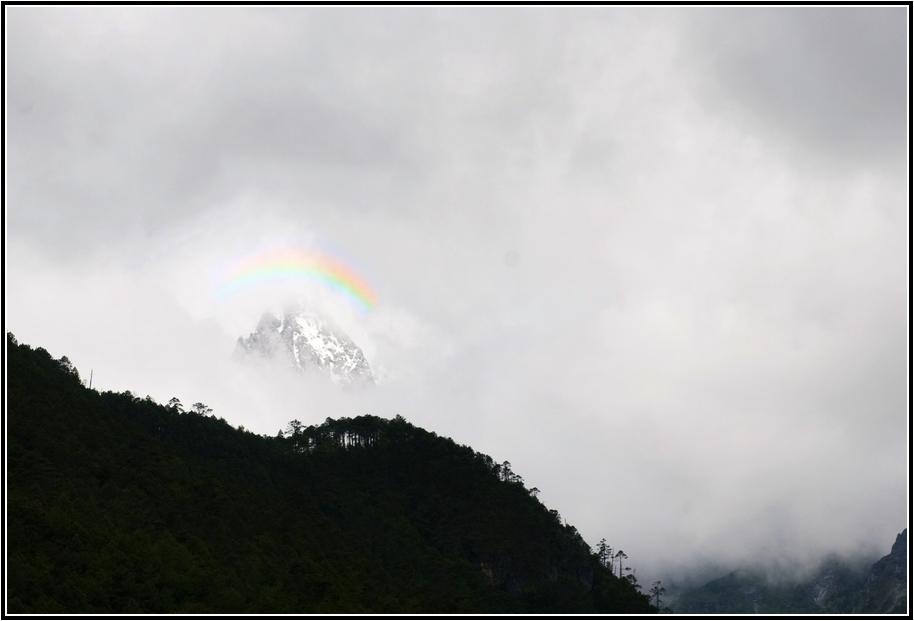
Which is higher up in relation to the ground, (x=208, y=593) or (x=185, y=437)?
(x=185, y=437)

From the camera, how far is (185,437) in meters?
143

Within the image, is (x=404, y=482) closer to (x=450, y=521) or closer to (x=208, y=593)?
(x=450, y=521)

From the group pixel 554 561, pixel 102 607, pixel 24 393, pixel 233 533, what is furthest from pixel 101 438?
pixel 554 561

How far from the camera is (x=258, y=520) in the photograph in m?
114

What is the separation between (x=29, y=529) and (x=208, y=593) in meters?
16.3

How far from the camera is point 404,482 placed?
158750 millimetres

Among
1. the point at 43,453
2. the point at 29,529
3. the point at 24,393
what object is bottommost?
the point at 29,529

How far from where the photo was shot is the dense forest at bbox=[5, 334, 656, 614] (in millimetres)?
79812

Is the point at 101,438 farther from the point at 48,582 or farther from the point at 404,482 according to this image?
the point at 404,482

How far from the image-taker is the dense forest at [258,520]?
79812mm

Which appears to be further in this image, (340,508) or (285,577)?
(340,508)

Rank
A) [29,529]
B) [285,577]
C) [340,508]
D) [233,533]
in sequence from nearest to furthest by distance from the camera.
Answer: [29,529]
[285,577]
[233,533]
[340,508]

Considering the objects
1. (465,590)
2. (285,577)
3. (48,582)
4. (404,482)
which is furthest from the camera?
(404,482)

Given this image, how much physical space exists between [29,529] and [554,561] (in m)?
91.1
